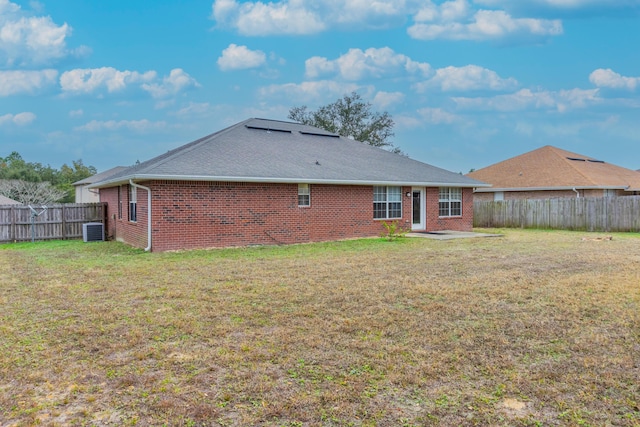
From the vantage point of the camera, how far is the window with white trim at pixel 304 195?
14.9 meters

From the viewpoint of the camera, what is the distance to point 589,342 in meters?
4.51

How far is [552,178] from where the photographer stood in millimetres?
24641

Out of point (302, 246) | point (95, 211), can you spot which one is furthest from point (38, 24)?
point (302, 246)

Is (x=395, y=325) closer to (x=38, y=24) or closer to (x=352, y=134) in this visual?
(x=38, y=24)

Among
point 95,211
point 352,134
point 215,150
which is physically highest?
point 352,134

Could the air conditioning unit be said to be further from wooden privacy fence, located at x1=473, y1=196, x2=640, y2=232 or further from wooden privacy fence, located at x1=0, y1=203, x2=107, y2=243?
wooden privacy fence, located at x1=473, y1=196, x2=640, y2=232

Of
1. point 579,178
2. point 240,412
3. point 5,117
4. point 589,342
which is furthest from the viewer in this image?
point 5,117

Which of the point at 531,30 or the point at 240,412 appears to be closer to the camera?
the point at 240,412

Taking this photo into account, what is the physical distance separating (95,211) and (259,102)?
1747 centimetres

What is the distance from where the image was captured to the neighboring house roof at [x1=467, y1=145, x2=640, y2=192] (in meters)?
24.0

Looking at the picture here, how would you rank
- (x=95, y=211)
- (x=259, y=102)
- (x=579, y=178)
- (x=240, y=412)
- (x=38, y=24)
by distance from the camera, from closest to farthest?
(x=240, y=412)
(x=95, y=211)
(x=38, y=24)
(x=579, y=178)
(x=259, y=102)

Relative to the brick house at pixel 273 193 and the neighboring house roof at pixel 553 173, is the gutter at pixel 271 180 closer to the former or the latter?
the brick house at pixel 273 193

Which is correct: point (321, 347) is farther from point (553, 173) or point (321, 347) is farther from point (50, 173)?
point (50, 173)

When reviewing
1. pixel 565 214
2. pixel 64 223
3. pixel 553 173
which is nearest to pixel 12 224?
pixel 64 223
